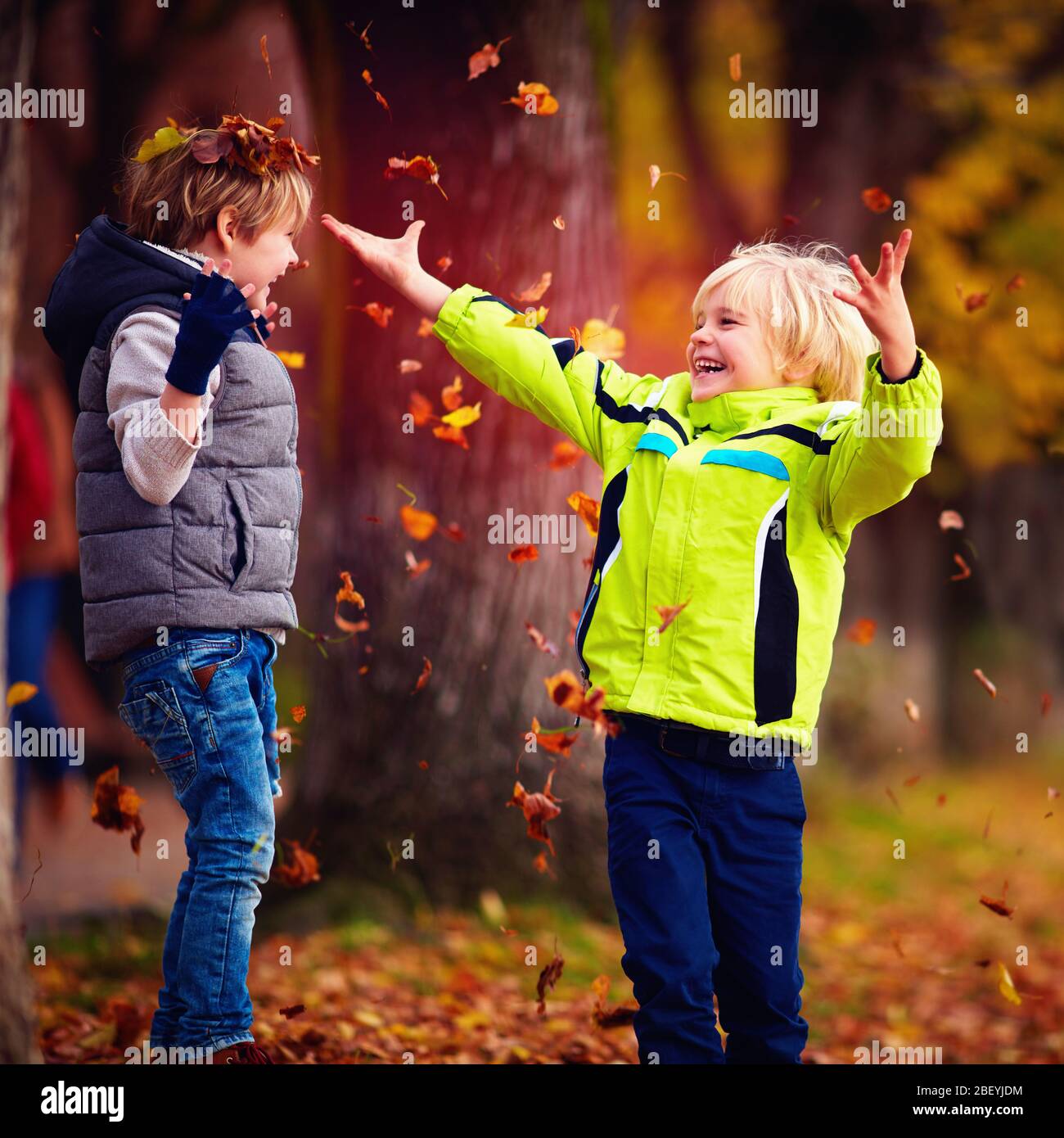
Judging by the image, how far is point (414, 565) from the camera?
473 cm

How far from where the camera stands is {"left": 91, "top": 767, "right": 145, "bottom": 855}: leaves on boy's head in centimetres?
306

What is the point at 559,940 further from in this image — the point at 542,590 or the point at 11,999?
the point at 11,999

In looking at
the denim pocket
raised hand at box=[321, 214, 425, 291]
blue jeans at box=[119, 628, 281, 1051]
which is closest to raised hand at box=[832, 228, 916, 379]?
raised hand at box=[321, 214, 425, 291]

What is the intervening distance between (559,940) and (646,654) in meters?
2.19

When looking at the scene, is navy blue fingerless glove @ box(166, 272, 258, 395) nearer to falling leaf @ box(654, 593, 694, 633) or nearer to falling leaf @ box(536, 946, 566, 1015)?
falling leaf @ box(654, 593, 694, 633)

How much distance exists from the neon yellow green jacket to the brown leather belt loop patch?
790 millimetres

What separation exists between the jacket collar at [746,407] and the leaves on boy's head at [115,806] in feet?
5.16

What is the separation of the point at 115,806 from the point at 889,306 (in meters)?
2.02

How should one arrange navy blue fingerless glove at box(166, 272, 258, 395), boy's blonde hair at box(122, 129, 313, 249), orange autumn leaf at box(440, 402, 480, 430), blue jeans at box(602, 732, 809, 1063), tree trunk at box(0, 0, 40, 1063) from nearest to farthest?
navy blue fingerless glove at box(166, 272, 258, 395)
blue jeans at box(602, 732, 809, 1063)
boy's blonde hair at box(122, 129, 313, 249)
tree trunk at box(0, 0, 40, 1063)
orange autumn leaf at box(440, 402, 480, 430)

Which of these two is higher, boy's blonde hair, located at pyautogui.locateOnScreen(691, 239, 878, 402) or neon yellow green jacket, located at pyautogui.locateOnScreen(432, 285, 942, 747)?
boy's blonde hair, located at pyautogui.locateOnScreen(691, 239, 878, 402)

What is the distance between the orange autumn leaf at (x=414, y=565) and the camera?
183 inches

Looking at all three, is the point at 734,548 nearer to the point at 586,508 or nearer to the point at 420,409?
the point at 586,508

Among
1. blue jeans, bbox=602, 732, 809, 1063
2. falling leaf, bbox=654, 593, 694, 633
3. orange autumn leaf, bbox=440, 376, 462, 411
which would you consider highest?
orange autumn leaf, bbox=440, 376, 462, 411

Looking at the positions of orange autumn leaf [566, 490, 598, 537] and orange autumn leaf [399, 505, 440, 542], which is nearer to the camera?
orange autumn leaf [566, 490, 598, 537]
